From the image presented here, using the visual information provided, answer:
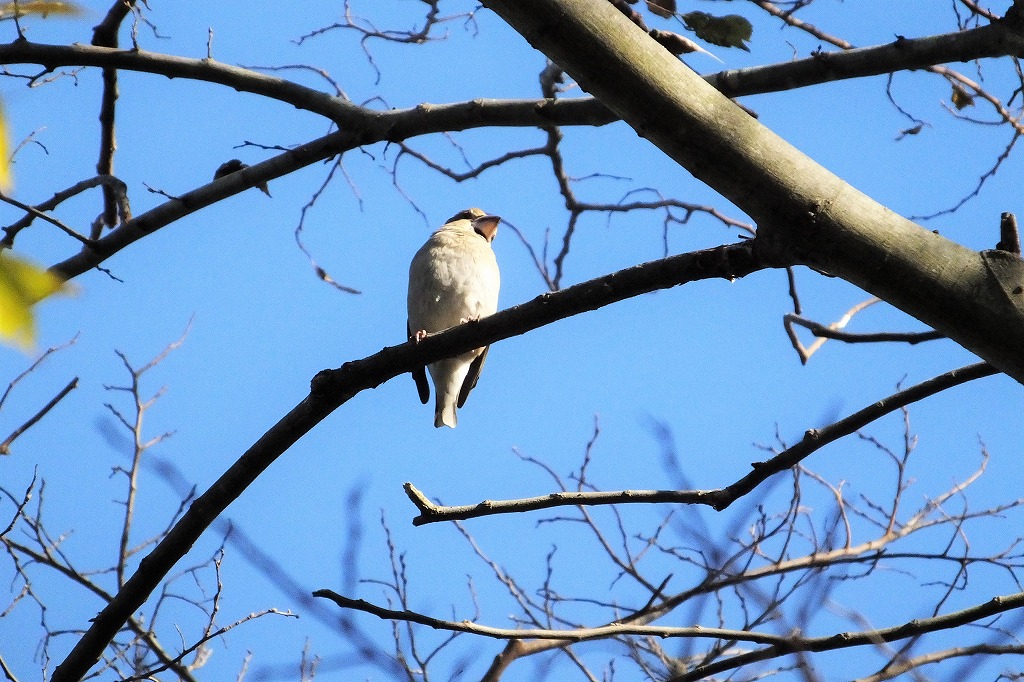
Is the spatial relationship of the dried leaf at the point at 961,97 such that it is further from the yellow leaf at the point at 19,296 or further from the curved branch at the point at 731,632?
the yellow leaf at the point at 19,296

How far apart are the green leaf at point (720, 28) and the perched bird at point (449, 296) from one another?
3.22 metres

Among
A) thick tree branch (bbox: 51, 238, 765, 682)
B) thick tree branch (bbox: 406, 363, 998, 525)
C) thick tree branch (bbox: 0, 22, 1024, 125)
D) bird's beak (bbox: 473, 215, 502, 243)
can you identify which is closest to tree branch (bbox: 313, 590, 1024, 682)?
thick tree branch (bbox: 406, 363, 998, 525)

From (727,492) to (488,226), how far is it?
4712 millimetres

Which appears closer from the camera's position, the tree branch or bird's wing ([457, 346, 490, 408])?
the tree branch

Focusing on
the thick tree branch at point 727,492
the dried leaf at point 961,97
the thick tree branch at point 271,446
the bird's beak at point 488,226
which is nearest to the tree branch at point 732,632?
the thick tree branch at point 727,492

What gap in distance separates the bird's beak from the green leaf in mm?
4217

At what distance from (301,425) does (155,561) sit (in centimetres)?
55

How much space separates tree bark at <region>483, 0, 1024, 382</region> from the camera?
5.67 ft

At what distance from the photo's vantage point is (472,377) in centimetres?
A: 631

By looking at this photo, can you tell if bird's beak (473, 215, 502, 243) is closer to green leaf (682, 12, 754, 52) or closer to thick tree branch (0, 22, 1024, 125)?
thick tree branch (0, 22, 1024, 125)

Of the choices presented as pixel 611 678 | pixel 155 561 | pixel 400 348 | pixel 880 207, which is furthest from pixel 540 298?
pixel 611 678

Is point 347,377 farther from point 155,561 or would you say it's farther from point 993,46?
point 993,46

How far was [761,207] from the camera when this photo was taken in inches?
72.2

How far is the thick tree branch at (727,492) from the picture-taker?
7.38 feet
